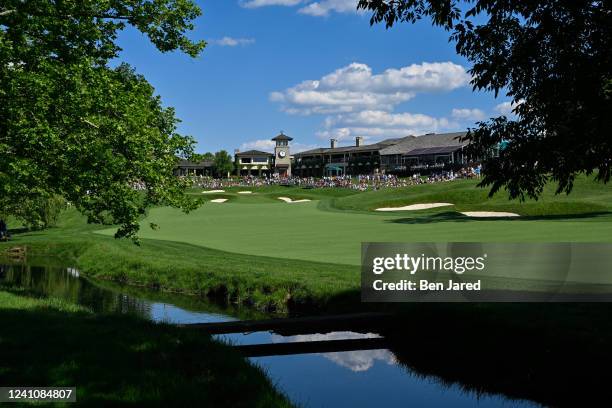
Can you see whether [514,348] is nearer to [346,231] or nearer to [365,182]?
[346,231]

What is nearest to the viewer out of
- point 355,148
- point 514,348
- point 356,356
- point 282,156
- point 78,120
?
point 514,348

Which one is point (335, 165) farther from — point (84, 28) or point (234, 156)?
point (84, 28)

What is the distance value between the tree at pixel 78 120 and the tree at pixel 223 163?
152m

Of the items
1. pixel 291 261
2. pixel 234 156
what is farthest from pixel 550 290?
pixel 234 156

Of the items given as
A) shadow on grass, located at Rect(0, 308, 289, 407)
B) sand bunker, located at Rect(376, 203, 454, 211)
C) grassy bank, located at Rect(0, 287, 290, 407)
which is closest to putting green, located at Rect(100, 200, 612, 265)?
sand bunker, located at Rect(376, 203, 454, 211)

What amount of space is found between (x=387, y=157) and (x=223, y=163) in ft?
171

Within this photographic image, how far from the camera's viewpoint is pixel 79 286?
1054 inches

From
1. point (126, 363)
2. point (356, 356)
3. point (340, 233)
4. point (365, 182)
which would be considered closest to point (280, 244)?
point (340, 233)

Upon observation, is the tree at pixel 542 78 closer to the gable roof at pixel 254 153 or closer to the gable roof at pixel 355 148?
the gable roof at pixel 355 148

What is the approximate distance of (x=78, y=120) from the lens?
1731cm

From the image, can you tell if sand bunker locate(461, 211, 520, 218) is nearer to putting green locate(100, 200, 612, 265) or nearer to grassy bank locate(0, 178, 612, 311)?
grassy bank locate(0, 178, 612, 311)

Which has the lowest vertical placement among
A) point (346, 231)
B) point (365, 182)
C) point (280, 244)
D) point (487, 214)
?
point (280, 244)

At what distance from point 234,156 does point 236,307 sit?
172m

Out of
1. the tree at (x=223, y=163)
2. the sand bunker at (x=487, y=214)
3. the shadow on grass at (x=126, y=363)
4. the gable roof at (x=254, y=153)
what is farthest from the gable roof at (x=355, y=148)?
the shadow on grass at (x=126, y=363)
